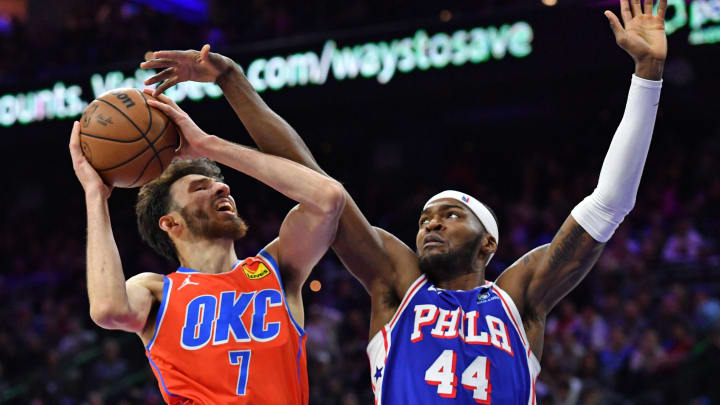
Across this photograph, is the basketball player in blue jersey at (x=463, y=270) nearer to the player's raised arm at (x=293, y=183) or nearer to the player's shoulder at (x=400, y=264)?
the player's shoulder at (x=400, y=264)

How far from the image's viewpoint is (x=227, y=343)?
3.15 metres

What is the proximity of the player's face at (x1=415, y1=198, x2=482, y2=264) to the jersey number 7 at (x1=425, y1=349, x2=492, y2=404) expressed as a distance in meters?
0.47

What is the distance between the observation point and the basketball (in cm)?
326

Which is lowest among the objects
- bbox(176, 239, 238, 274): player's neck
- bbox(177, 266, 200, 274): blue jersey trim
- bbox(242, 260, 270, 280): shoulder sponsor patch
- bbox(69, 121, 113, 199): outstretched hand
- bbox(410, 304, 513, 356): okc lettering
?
bbox(410, 304, 513, 356): okc lettering

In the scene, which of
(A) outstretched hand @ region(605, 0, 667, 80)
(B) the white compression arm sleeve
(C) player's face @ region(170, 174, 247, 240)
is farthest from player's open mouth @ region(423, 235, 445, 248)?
(A) outstretched hand @ region(605, 0, 667, 80)

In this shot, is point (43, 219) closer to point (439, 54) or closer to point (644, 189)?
point (439, 54)

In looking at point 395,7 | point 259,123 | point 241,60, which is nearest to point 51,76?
point 241,60

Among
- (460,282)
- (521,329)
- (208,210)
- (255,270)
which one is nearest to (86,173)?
(208,210)

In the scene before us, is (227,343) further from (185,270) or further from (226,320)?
(185,270)

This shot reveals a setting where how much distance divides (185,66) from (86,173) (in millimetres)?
604

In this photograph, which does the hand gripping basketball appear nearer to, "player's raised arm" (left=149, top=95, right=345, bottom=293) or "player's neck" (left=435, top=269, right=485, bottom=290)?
"player's raised arm" (left=149, top=95, right=345, bottom=293)

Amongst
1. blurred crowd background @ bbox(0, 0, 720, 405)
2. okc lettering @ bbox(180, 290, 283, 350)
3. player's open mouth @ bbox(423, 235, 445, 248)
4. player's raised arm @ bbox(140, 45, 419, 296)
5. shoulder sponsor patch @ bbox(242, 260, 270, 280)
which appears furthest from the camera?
blurred crowd background @ bbox(0, 0, 720, 405)

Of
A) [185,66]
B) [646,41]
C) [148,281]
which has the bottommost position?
[148,281]

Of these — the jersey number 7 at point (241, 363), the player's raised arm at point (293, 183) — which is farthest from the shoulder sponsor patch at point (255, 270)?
the jersey number 7 at point (241, 363)
